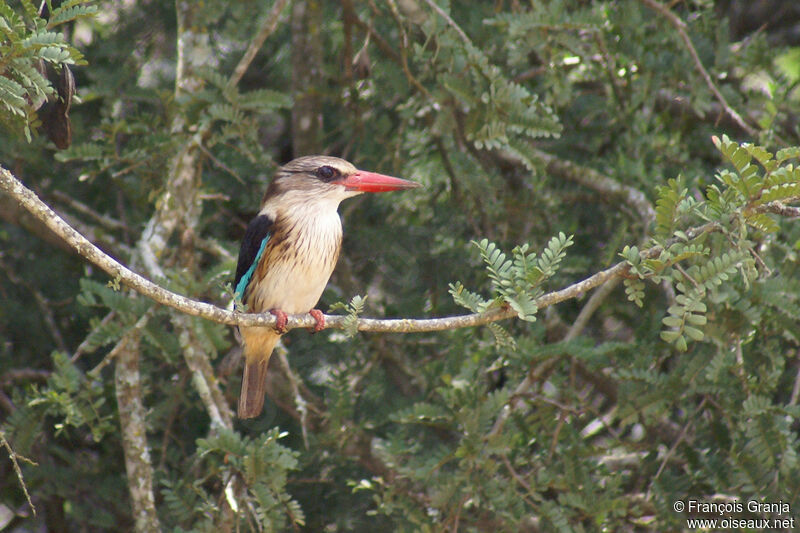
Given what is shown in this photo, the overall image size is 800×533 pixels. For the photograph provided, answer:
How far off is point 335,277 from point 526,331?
3.16 feet

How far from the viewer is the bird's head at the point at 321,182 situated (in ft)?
11.8

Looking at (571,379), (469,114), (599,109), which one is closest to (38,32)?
(469,114)

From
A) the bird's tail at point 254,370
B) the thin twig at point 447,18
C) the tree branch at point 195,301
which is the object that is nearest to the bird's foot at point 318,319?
the bird's tail at point 254,370

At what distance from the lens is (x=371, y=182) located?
138 inches

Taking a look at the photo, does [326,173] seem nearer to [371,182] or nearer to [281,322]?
[371,182]

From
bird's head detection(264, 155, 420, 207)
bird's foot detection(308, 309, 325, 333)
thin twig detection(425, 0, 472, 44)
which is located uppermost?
thin twig detection(425, 0, 472, 44)

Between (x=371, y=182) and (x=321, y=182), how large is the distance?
0.24 metres

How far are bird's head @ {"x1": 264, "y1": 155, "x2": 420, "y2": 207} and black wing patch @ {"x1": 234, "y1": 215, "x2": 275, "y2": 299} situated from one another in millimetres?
150

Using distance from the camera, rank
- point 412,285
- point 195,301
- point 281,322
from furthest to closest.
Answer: point 412,285, point 281,322, point 195,301

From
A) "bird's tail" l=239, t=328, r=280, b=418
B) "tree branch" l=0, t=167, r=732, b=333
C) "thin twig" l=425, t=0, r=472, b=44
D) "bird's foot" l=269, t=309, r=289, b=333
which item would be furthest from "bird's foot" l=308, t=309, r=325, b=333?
"thin twig" l=425, t=0, r=472, b=44

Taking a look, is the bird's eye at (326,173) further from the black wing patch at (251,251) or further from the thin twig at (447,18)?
the thin twig at (447,18)

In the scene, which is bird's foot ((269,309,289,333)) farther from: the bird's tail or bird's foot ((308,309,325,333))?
the bird's tail

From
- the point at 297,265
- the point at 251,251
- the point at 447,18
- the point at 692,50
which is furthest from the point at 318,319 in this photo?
the point at 692,50

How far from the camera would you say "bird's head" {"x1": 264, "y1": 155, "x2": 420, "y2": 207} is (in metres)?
3.60
